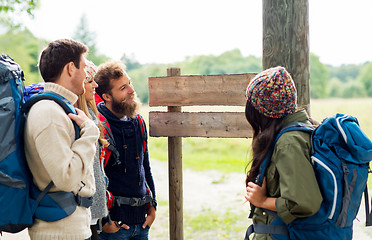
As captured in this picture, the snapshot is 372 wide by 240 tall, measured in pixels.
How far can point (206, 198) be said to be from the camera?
444 inches

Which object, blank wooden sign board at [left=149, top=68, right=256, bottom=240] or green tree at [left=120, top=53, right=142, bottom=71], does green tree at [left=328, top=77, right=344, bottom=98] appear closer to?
green tree at [left=120, top=53, right=142, bottom=71]

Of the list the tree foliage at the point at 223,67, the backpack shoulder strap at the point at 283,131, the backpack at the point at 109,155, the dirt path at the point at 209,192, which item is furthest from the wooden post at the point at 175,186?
the tree foliage at the point at 223,67

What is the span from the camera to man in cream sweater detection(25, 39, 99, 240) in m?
2.25

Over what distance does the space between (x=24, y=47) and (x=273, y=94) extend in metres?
51.4

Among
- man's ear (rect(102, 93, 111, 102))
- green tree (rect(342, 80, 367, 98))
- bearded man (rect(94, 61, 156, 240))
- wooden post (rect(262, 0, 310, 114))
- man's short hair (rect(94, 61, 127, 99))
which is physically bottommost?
green tree (rect(342, 80, 367, 98))

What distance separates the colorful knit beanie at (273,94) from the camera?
2.36 meters

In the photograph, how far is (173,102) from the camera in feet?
14.0

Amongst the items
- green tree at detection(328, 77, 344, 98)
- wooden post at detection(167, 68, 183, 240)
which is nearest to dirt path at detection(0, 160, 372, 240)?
wooden post at detection(167, 68, 183, 240)

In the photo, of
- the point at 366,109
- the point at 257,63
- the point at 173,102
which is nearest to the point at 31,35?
the point at 257,63

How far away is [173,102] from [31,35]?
2034 inches

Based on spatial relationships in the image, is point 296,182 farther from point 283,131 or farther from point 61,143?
point 61,143

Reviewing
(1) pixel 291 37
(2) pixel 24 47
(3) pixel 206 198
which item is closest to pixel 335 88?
(2) pixel 24 47

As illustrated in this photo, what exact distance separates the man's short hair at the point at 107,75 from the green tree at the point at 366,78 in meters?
42.7

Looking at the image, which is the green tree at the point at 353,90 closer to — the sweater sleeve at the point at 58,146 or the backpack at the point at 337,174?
the backpack at the point at 337,174
